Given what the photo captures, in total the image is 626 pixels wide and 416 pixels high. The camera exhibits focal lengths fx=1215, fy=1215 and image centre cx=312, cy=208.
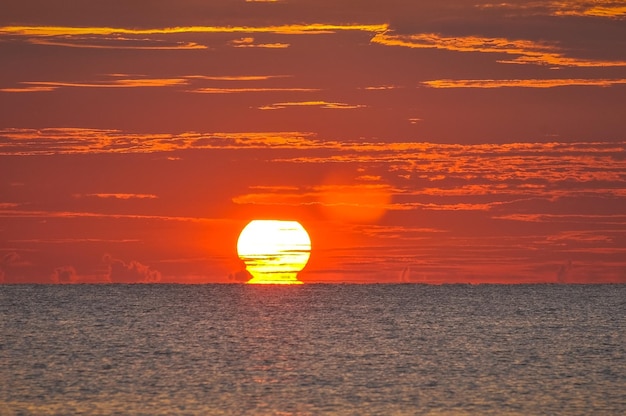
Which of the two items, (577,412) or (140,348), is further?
(140,348)

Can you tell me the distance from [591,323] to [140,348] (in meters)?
56.9

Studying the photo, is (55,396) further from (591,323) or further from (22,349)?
(591,323)

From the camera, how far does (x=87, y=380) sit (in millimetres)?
56594

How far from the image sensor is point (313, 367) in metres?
63.5

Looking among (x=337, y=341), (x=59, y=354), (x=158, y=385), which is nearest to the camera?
(x=158, y=385)

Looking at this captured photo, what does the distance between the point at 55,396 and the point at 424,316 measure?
91559 mm

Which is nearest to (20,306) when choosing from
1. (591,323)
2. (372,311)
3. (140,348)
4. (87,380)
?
(372,311)

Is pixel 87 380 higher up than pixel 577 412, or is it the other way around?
pixel 87 380

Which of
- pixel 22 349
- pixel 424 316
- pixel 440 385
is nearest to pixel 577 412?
pixel 440 385

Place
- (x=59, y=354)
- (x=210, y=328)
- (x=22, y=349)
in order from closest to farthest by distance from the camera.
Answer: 1. (x=59, y=354)
2. (x=22, y=349)
3. (x=210, y=328)

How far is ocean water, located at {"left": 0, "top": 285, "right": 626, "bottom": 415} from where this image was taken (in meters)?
46.9

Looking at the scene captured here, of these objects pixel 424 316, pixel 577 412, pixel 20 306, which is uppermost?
pixel 20 306

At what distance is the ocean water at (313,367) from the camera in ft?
154

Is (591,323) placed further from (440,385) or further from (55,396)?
(55,396)
